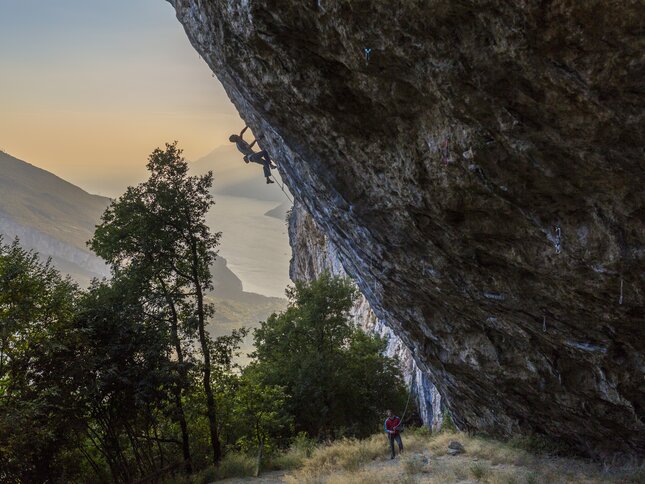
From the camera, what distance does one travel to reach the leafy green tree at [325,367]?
2591 centimetres

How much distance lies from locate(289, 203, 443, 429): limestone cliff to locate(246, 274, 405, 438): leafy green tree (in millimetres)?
1507

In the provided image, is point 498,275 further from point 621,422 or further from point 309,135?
point 621,422

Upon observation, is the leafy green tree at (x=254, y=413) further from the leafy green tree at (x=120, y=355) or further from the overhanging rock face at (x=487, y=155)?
the overhanging rock face at (x=487, y=155)

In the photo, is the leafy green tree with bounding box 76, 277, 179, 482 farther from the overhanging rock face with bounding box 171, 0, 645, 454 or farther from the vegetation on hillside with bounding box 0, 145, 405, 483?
the overhanging rock face with bounding box 171, 0, 645, 454

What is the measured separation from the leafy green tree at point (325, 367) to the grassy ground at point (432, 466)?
26.3ft

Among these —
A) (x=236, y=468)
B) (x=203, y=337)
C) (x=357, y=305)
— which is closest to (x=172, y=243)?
(x=203, y=337)

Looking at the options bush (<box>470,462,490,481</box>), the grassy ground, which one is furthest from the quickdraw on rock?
bush (<box>470,462,490,481</box>)

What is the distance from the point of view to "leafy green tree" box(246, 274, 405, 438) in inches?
1020

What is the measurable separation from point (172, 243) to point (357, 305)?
26237 mm

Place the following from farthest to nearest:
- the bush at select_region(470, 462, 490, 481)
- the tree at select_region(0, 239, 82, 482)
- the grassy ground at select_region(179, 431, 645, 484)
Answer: the tree at select_region(0, 239, 82, 482) < the bush at select_region(470, 462, 490, 481) < the grassy ground at select_region(179, 431, 645, 484)

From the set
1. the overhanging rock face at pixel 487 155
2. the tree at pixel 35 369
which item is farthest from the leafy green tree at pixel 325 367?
the overhanging rock face at pixel 487 155

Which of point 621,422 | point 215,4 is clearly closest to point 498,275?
point 621,422

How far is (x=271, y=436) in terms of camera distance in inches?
965

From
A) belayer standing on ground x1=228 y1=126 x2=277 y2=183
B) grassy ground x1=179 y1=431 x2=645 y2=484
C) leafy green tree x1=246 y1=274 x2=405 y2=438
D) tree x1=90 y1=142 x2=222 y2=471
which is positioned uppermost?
belayer standing on ground x1=228 y1=126 x2=277 y2=183
